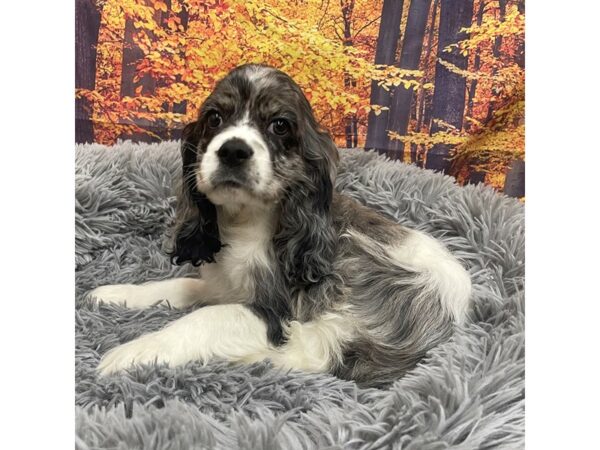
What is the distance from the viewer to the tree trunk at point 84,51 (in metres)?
2.48

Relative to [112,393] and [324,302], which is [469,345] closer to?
[324,302]

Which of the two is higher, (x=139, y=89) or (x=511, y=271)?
(x=139, y=89)

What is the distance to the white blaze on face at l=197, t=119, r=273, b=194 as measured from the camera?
2.07 metres

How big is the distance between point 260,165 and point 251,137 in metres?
0.11

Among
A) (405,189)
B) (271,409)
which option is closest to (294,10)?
(405,189)

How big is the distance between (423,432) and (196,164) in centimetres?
128

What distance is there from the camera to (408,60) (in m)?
2.80

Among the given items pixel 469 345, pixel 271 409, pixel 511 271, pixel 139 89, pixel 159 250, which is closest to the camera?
pixel 271 409

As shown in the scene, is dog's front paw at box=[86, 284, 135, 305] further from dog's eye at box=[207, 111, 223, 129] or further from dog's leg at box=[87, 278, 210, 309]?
dog's eye at box=[207, 111, 223, 129]

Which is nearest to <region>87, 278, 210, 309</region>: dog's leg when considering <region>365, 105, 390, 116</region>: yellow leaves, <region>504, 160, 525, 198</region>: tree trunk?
<region>365, 105, 390, 116</region>: yellow leaves

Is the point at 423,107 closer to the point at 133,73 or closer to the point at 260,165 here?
the point at 260,165

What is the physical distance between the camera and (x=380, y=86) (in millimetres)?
2840

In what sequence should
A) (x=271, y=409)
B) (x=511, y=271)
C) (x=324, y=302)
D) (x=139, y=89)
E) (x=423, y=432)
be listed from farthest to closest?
(x=139, y=89)
(x=511, y=271)
(x=324, y=302)
(x=271, y=409)
(x=423, y=432)

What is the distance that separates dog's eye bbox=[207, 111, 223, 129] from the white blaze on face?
82 mm
